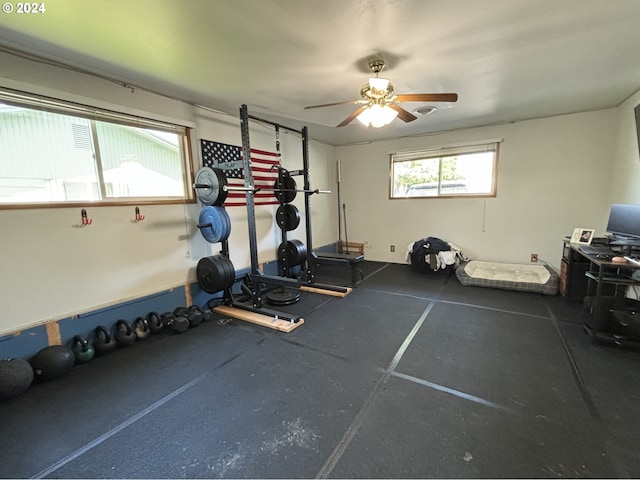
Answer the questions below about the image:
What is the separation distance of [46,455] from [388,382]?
2132 millimetres

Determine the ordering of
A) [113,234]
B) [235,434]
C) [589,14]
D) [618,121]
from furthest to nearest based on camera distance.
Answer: [618,121], [113,234], [589,14], [235,434]

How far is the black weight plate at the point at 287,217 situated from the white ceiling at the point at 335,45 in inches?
57.4

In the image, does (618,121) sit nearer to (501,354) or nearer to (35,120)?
(501,354)

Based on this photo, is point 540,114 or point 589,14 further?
point 540,114

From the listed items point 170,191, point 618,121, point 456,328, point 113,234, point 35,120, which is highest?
point 618,121

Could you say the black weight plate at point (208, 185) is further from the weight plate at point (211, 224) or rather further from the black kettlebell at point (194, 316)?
the black kettlebell at point (194, 316)

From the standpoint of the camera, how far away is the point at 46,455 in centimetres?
151

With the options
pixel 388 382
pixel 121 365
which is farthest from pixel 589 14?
pixel 121 365

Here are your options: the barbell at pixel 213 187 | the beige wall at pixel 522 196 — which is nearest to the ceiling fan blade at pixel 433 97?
the barbell at pixel 213 187

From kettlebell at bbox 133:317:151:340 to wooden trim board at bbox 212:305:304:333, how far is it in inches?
32.0

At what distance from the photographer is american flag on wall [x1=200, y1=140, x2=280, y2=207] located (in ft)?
11.6

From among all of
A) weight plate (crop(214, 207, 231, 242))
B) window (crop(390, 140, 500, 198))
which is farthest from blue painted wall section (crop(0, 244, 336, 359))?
window (crop(390, 140, 500, 198))

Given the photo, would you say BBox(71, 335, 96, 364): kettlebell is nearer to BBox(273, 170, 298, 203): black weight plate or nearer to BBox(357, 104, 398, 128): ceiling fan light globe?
BBox(273, 170, 298, 203): black weight plate

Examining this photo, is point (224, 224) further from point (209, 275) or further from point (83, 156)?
point (83, 156)
